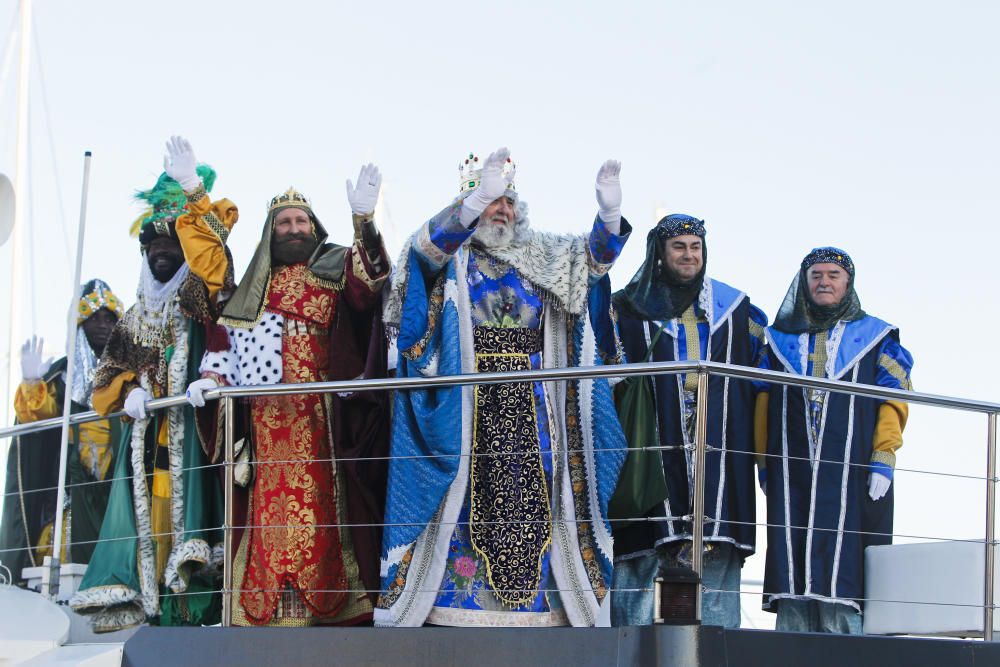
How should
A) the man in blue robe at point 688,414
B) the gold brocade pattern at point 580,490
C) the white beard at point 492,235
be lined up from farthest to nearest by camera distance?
the white beard at point 492,235
the man in blue robe at point 688,414
the gold brocade pattern at point 580,490

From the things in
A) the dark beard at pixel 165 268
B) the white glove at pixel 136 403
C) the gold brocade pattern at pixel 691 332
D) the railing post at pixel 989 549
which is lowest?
the railing post at pixel 989 549

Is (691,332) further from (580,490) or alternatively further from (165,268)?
(165,268)

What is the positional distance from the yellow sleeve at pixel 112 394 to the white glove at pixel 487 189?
187 cm

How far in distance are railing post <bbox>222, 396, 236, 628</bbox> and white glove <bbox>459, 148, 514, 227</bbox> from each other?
118cm

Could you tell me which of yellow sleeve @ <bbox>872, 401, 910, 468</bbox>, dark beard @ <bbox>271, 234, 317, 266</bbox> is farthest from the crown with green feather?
yellow sleeve @ <bbox>872, 401, 910, 468</bbox>

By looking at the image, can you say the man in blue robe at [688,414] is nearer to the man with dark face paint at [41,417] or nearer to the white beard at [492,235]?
the white beard at [492,235]

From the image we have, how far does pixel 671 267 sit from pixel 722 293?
25cm

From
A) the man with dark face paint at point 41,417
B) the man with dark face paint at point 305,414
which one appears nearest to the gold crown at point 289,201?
the man with dark face paint at point 305,414

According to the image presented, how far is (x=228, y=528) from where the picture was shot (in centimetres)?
603

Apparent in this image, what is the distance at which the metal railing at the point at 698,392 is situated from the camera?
547 cm

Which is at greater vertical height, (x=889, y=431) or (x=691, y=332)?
(x=691, y=332)

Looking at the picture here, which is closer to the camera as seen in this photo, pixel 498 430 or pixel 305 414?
pixel 498 430

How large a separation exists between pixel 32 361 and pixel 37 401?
0.72 feet

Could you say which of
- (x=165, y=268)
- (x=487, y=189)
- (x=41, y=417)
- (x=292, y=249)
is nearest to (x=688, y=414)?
(x=487, y=189)
